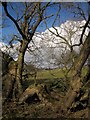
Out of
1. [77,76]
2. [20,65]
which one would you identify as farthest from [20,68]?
[77,76]

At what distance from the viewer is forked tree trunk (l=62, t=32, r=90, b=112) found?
37.2 ft

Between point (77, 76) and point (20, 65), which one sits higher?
point (20, 65)

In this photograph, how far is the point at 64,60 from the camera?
2012 centimetres

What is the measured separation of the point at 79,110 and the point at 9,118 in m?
3.09

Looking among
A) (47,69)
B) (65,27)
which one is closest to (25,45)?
(47,69)

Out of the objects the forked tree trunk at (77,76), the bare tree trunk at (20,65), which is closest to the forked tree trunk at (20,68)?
the bare tree trunk at (20,65)

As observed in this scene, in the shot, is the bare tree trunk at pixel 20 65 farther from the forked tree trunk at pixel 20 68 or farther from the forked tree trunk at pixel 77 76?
the forked tree trunk at pixel 77 76

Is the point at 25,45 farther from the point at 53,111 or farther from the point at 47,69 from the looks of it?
the point at 53,111

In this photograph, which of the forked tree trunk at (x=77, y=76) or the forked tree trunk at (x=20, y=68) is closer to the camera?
the forked tree trunk at (x=77, y=76)

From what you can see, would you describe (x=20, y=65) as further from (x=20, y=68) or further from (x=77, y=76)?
(x=77, y=76)

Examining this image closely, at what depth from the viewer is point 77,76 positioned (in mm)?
11586

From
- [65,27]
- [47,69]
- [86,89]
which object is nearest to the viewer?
[86,89]

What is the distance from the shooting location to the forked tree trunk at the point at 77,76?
11336mm

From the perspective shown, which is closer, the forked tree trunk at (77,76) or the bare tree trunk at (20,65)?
the forked tree trunk at (77,76)
